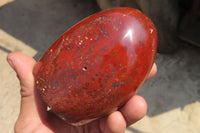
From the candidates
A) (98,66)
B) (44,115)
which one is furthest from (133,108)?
(44,115)

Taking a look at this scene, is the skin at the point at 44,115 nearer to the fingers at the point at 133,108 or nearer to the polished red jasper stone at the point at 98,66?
the fingers at the point at 133,108

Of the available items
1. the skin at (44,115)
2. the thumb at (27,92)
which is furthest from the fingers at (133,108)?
the thumb at (27,92)

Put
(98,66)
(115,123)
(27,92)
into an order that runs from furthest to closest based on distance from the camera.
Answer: (27,92)
(115,123)
(98,66)

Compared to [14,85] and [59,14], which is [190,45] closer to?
[59,14]

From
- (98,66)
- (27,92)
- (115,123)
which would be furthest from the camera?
(27,92)

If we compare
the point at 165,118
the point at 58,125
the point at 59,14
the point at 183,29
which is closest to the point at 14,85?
the point at 59,14

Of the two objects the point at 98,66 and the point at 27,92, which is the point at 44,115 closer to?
the point at 27,92
